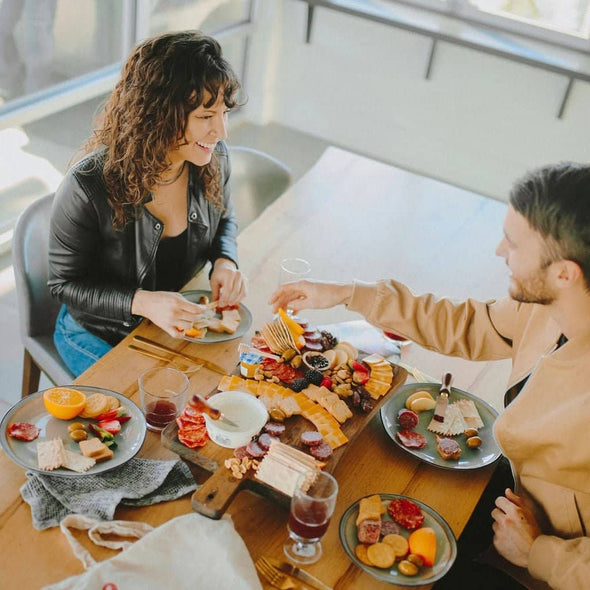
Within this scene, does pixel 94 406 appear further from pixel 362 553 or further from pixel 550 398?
pixel 550 398

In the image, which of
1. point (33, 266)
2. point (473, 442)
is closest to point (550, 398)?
point (473, 442)

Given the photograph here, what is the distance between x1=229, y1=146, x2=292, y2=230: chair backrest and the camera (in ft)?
9.18

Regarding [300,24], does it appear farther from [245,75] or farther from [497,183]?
[497,183]

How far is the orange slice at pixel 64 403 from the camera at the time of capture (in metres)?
1.55

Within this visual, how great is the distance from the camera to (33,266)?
211cm

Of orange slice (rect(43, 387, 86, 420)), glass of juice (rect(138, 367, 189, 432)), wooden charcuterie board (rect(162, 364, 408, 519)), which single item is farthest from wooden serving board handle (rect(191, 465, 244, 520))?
orange slice (rect(43, 387, 86, 420))

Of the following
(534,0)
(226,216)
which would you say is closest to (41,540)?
(226,216)

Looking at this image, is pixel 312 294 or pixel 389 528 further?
pixel 312 294

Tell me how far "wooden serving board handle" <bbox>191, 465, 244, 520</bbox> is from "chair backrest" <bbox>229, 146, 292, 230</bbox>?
1489 mm

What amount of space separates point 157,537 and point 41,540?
20 cm

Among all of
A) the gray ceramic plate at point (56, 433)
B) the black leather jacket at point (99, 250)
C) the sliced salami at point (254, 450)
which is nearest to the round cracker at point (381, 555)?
the sliced salami at point (254, 450)

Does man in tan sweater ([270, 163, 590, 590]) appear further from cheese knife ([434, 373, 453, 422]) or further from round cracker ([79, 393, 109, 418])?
round cracker ([79, 393, 109, 418])

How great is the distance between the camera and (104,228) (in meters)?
1.97

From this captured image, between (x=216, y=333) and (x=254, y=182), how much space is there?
3.41ft
